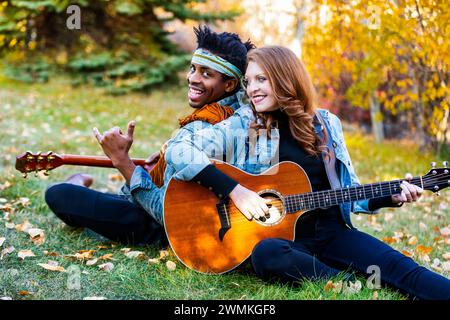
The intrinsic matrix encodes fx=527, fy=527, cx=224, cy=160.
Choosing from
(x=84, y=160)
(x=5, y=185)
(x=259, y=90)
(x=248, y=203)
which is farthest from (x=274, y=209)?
(x=5, y=185)

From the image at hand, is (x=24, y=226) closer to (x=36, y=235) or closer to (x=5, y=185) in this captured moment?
(x=36, y=235)

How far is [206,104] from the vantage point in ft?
9.58

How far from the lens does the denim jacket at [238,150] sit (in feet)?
8.52

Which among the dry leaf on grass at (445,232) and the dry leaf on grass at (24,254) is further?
the dry leaf on grass at (445,232)

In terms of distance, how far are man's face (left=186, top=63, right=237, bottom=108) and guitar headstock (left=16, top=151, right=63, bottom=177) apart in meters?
0.84

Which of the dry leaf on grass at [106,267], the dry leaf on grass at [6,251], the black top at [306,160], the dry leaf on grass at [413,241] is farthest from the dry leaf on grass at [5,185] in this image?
the dry leaf on grass at [413,241]

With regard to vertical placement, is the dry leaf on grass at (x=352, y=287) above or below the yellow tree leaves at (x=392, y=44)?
below

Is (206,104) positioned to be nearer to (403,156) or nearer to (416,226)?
(416,226)

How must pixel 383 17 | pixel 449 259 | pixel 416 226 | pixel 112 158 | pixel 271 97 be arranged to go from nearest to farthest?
pixel 271 97, pixel 112 158, pixel 449 259, pixel 416 226, pixel 383 17

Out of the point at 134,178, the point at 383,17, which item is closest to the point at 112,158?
the point at 134,178

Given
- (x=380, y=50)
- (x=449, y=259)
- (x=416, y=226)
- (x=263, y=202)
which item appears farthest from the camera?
(x=380, y=50)

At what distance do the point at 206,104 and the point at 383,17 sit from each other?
8.16ft

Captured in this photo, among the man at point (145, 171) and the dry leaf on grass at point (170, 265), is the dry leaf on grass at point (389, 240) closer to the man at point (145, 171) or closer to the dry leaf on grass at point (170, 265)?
the man at point (145, 171)

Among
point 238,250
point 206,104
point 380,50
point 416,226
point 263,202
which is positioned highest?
point 380,50
